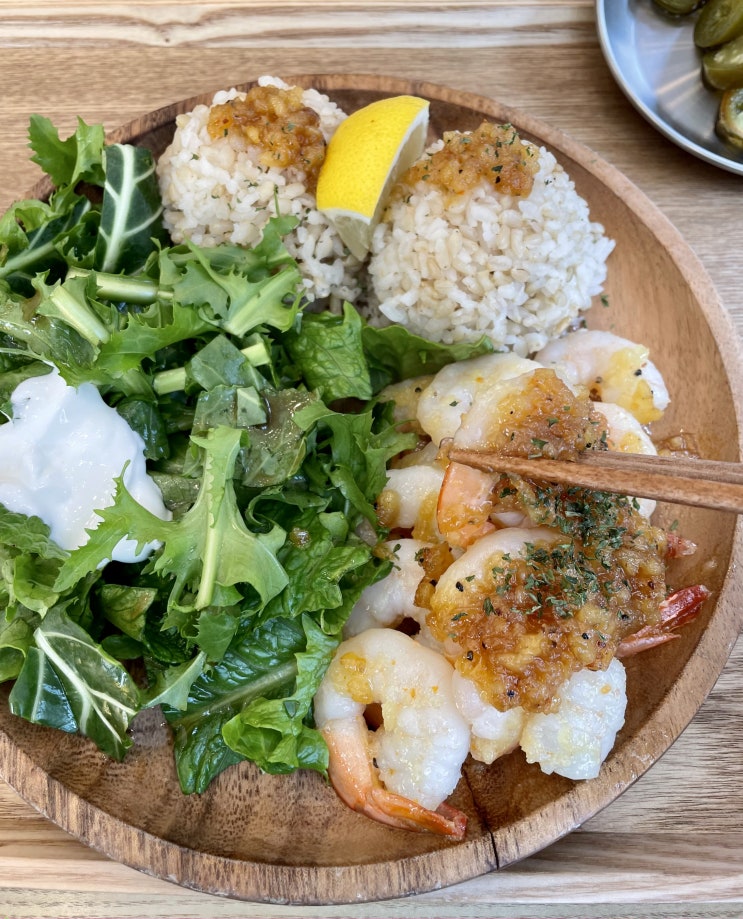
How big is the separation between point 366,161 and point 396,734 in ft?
4.04

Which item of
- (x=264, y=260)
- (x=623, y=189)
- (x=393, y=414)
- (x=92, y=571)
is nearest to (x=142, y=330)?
(x=264, y=260)

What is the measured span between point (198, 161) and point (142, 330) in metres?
0.53

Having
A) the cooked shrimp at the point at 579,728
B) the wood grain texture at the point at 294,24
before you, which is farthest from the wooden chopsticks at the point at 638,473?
the wood grain texture at the point at 294,24

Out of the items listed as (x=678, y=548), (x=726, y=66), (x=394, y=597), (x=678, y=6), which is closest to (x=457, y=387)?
(x=394, y=597)

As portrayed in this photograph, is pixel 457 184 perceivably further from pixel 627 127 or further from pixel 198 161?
pixel 627 127

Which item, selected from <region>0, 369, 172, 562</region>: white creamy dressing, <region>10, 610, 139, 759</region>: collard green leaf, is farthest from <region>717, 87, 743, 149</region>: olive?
<region>10, 610, 139, 759</region>: collard green leaf

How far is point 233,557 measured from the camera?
4.67 feet

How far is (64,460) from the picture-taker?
1.48 m

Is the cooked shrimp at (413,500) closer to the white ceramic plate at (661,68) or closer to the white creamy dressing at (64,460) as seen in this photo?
the white creamy dressing at (64,460)

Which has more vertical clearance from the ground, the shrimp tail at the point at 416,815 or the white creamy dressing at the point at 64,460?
the white creamy dressing at the point at 64,460

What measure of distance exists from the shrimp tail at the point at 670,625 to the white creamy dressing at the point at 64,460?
1.01m

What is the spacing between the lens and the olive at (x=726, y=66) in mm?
2104

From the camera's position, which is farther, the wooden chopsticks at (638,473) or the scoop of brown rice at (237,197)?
the scoop of brown rice at (237,197)

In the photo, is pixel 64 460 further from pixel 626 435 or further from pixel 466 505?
pixel 626 435
